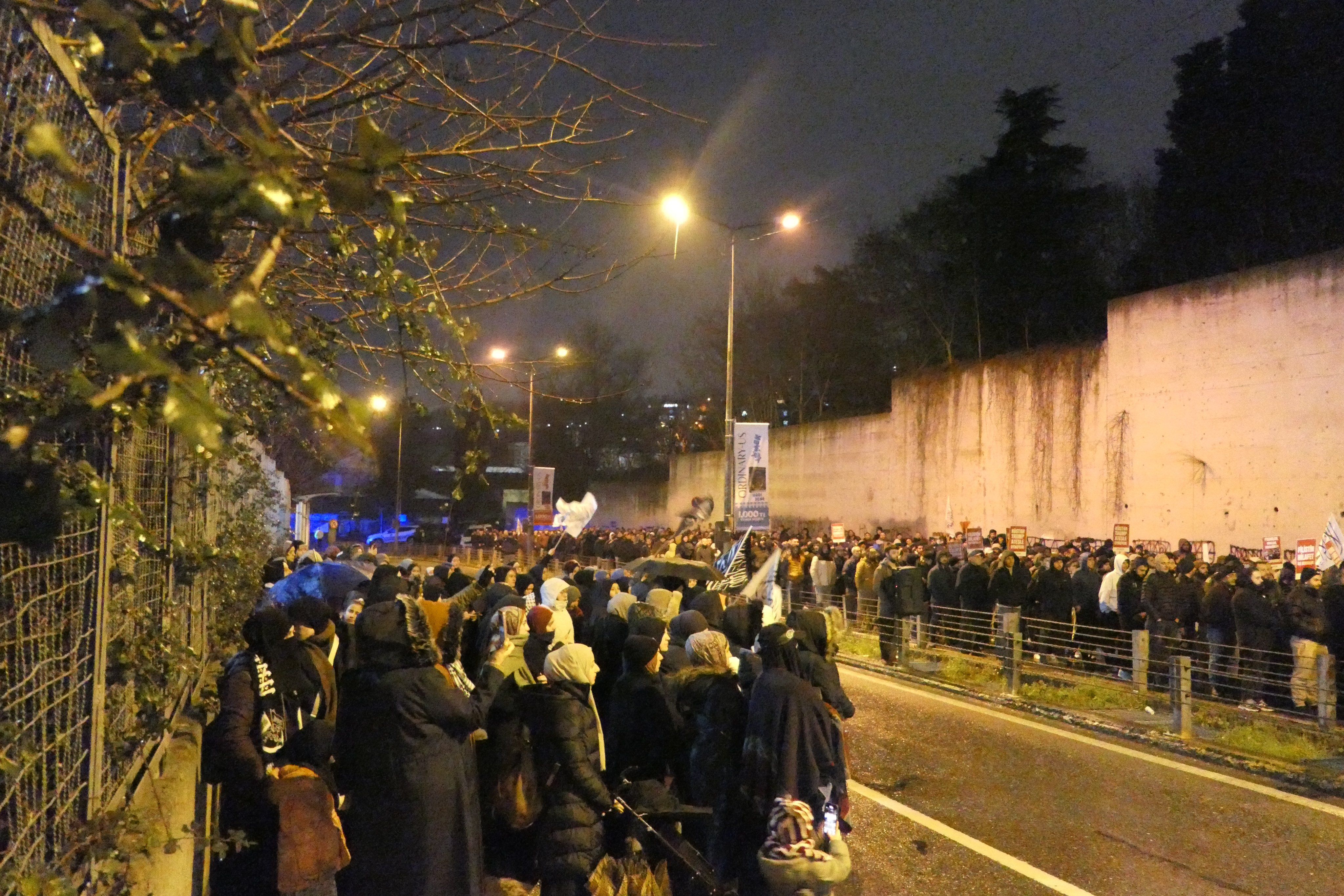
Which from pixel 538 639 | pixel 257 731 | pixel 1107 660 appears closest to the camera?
pixel 257 731

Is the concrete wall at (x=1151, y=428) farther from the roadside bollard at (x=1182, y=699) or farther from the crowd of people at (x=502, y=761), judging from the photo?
the crowd of people at (x=502, y=761)

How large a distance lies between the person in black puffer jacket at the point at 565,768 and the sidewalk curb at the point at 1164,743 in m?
7.21

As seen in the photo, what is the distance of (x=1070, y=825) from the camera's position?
8.28 meters

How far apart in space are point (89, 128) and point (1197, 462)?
23.9 metres

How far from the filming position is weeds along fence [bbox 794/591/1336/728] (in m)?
11.6

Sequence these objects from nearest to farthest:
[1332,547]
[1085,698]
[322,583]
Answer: [322,583] → [1085,698] → [1332,547]

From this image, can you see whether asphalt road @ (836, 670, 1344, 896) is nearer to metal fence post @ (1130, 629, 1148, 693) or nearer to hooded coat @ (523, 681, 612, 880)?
metal fence post @ (1130, 629, 1148, 693)

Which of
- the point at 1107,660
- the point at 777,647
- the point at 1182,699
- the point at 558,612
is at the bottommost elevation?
the point at 1107,660

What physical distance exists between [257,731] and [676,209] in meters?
4.51

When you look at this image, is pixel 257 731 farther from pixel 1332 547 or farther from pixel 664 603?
pixel 1332 547

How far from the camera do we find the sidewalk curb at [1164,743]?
9.80m

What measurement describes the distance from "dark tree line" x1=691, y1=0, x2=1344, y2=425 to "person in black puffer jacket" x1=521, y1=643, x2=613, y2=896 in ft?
97.8

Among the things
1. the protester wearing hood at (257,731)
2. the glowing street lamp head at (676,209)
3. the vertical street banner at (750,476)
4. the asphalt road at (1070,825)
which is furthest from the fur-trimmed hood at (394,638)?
the vertical street banner at (750,476)

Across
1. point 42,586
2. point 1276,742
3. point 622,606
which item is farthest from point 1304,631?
point 42,586
